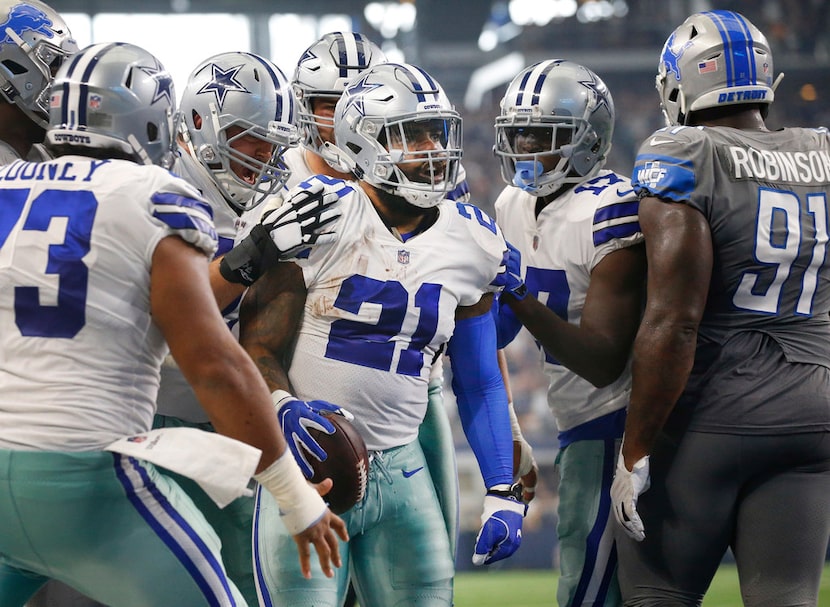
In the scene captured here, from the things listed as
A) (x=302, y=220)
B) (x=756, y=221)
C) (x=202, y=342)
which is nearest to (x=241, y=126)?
(x=302, y=220)

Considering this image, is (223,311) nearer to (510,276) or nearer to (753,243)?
(510,276)

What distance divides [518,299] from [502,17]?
49.0 ft

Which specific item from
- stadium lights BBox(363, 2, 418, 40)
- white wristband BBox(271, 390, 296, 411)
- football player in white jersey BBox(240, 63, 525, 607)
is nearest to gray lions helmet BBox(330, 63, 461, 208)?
football player in white jersey BBox(240, 63, 525, 607)

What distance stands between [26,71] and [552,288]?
6.07ft

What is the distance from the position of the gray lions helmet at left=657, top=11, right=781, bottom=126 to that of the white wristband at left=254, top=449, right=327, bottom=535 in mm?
1599

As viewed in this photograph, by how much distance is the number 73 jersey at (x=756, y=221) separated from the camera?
9.00ft

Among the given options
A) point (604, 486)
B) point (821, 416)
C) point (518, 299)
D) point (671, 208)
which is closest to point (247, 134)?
point (518, 299)

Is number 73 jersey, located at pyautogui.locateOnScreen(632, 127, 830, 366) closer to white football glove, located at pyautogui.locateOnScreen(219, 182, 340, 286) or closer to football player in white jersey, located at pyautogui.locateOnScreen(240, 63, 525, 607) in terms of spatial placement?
football player in white jersey, located at pyautogui.locateOnScreen(240, 63, 525, 607)

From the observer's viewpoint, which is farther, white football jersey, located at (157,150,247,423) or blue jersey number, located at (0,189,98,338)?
white football jersey, located at (157,150,247,423)

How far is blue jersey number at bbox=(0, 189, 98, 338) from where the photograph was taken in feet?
6.90

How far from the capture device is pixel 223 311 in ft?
9.93

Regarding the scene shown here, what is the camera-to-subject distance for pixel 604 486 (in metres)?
3.21

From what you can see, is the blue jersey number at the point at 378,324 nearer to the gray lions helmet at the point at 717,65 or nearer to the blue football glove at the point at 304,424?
the blue football glove at the point at 304,424

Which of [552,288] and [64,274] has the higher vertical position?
[64,274]
